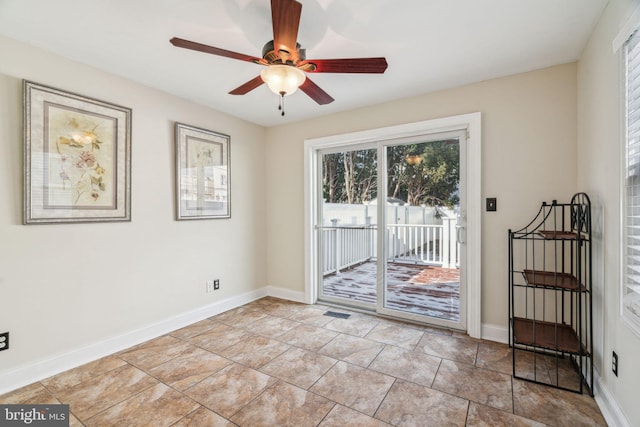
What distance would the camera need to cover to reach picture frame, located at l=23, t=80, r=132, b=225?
2.07 meters

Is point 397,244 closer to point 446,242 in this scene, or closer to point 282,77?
point 446,242

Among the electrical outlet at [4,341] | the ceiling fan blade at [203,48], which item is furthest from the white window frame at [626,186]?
the electrical outlet at [4,341]

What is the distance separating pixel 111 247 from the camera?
2.51m

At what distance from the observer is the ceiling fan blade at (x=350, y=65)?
167 cm

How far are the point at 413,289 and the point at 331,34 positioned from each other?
2.65m

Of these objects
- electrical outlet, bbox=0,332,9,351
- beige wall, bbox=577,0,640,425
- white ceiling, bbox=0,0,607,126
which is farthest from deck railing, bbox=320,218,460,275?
electrical outlet, bbox=0,332,9,351

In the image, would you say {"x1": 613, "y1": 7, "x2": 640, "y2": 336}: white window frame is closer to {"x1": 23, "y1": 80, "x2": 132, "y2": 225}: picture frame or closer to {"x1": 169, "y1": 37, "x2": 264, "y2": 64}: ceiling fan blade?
{"x1": 169, "y1": 37, "x2": 264, "y2": 64}: ceiling fan blade

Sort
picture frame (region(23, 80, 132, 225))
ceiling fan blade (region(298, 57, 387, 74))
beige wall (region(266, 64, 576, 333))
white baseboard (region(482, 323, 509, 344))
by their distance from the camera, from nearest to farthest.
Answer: ceiling fan blade (region(298, 57, 387, 74))
picture frame (region(23, 80, 132, 225))
beige wall (region(266, 64, 576, 333))
white baseboard (region(482, 323, 509, 344))

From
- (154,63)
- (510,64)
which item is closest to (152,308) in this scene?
(154,63)

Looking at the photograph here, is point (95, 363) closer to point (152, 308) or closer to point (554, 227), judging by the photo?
point (152, 308)

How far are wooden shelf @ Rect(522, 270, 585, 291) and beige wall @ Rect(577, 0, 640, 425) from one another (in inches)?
6.1

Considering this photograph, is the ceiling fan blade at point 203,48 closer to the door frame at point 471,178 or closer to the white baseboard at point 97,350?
the door frame at point 471,178

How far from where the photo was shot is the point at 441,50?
2.17 meters

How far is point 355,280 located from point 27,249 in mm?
3148
